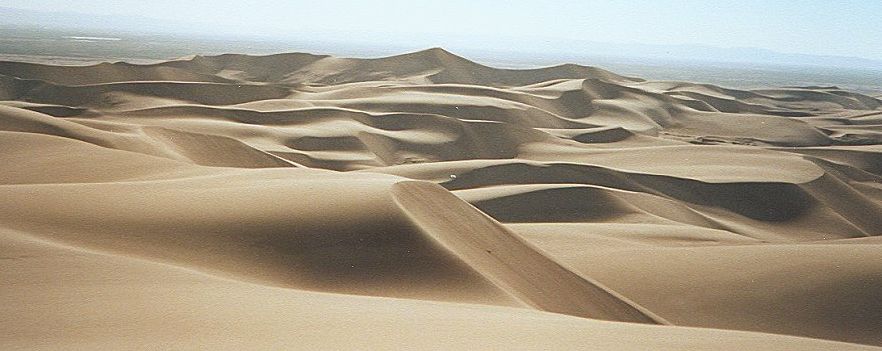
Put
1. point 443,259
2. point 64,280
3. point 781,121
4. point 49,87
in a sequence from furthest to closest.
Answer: point 781,121, point 49,87, point 443,259, point 64,280

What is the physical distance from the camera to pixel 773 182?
80.0ft

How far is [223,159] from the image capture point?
21688mm

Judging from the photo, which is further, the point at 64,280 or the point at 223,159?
the point at 223,159

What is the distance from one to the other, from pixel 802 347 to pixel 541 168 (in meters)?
19.0

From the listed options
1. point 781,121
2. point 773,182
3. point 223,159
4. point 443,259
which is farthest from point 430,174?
point 781,121

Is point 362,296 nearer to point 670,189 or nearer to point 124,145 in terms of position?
point 124,145

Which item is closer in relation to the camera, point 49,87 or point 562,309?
point 562,309

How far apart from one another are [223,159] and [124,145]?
108 inches

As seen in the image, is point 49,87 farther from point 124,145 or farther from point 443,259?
point 443,259

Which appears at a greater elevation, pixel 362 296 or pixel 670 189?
pixel 362 296

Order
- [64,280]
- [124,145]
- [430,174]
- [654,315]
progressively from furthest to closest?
[430,174] < [124,145] < [654,315] < [64,280]

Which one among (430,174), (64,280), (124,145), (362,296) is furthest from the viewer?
(430,174)

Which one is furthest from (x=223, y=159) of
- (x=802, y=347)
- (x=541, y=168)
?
(x=802, y=347)

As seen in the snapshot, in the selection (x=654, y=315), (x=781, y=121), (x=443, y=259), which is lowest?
(x=781, y=121)
